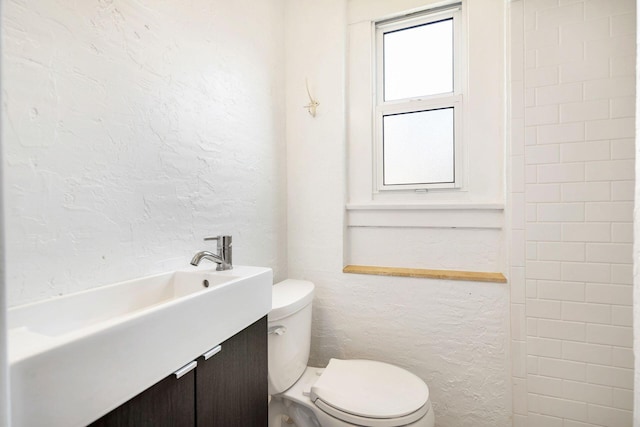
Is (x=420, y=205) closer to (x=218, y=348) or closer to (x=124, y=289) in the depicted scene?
(x=218, y=348)

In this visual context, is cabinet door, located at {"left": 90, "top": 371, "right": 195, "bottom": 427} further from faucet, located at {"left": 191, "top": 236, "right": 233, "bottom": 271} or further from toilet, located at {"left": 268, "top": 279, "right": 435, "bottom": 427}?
toilet, located at {"left": 268, "top": 279, "right": 435, "bottom": 427}

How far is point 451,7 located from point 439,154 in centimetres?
76

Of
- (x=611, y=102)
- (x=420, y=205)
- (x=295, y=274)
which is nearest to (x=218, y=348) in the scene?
(x=295, y=274)

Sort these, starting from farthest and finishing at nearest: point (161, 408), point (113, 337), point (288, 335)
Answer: point (288, 335)
point (161, 408)
point (113, 337)

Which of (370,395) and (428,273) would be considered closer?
(370,395)

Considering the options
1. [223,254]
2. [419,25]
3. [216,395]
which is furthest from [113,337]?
[419,25]

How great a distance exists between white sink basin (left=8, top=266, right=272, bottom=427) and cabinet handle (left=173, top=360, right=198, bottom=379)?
2 centimetres

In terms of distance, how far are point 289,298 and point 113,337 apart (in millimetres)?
827

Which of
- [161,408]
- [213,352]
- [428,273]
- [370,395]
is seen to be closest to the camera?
[161,408]

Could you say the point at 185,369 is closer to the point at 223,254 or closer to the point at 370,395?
the point at 223,254

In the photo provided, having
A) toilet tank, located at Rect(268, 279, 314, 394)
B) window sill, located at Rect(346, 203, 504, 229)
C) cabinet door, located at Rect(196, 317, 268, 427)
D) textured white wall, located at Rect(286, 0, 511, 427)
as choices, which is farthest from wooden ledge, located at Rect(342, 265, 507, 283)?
cabinet door, located at Rect(196, 317, 268, 427)

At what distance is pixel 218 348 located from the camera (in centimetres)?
78

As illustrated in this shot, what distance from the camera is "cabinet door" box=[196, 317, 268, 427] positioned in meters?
0.76

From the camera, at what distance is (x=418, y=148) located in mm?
1677
